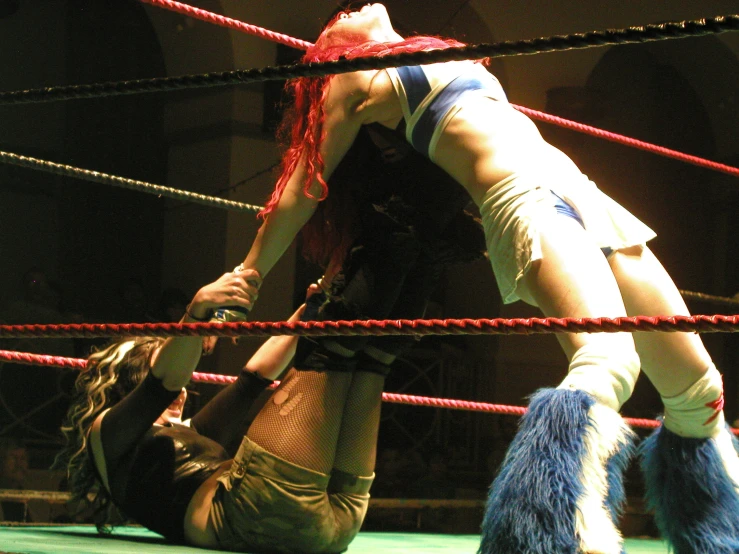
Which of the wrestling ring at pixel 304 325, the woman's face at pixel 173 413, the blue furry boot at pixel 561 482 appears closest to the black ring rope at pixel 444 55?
the wrestling ring at pixel 304 325

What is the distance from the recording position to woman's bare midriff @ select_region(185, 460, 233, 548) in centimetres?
123

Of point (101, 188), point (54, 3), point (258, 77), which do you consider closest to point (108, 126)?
point (101, 188)

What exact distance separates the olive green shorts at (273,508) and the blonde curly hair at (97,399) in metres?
0.26

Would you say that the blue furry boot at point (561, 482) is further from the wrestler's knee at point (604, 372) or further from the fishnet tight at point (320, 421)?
the fishnet tight at point (320, 421)

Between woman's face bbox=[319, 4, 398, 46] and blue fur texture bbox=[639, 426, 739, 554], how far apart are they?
64 centimetres

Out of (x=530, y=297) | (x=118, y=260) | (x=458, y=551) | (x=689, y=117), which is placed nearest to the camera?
(x=530, y=297)

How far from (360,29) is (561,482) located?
0.71 metres

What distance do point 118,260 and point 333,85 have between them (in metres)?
2.47

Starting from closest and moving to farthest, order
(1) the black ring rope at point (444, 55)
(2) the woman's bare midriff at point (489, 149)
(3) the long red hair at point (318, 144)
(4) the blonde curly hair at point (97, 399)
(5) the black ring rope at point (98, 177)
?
(1) the black ring rope at point (444, 55) < (2) the woman's bare midriff at point (489, 149) < (3) the long red hair at point (318, 144) < (4) the blonde curly hair at point (97, 399) < (5) the black ring rope at point (98, 177)

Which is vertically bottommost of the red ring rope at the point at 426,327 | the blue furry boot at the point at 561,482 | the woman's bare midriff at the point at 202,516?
the woman's bare midriff at the point at 202,516

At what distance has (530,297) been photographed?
1.08 m

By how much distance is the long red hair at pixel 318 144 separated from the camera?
1.21 meters

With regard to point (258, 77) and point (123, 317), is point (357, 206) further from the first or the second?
point (123, 317)

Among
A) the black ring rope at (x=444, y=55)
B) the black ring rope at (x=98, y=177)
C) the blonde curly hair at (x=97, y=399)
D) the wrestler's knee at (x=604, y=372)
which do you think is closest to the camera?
the black ring rope at (x=444, y=55)
